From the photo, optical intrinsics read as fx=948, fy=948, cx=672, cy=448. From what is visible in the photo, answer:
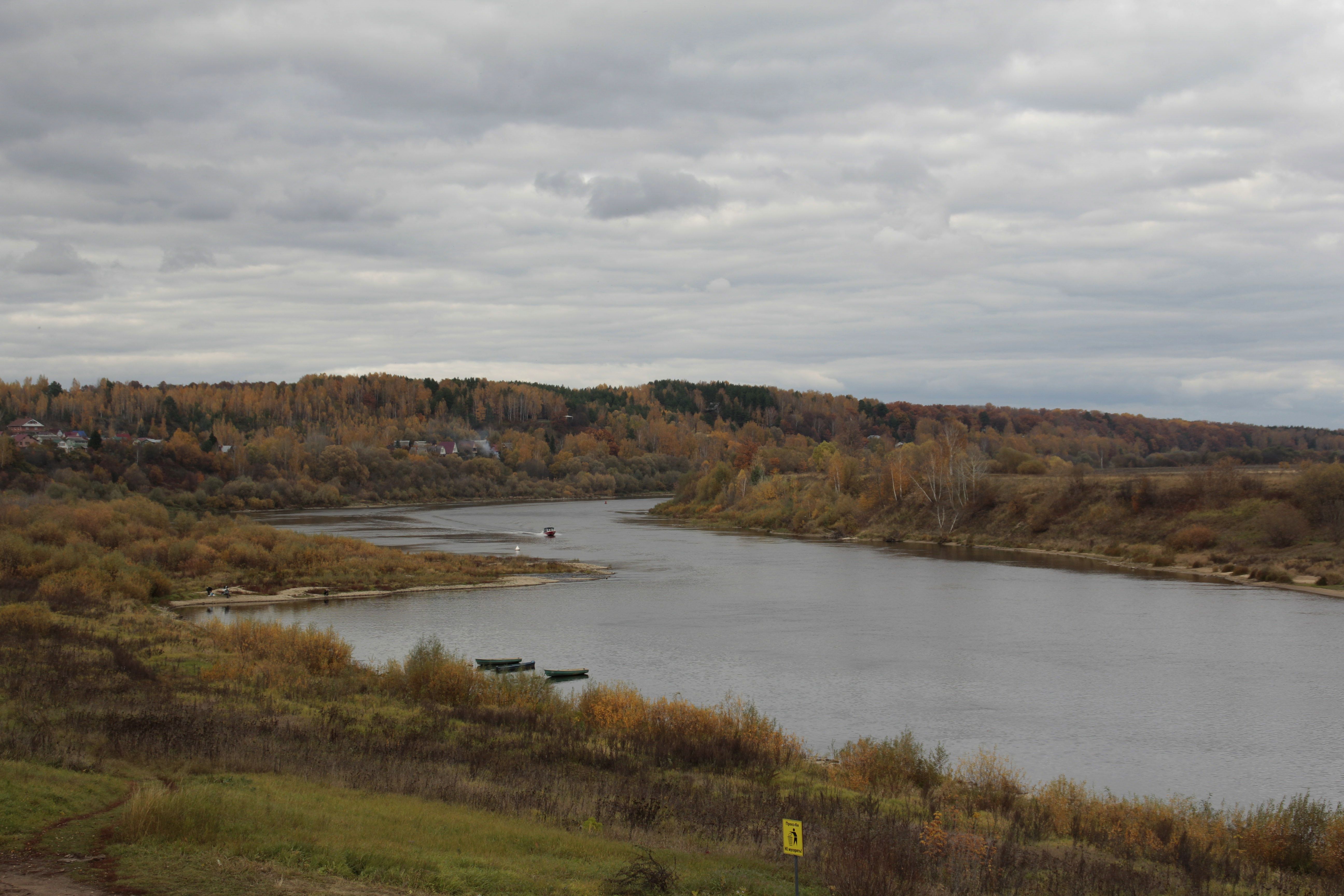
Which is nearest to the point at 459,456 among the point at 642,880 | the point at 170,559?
the point at 170,559

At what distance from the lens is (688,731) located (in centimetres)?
1811

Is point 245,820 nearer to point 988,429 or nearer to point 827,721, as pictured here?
point 827,721

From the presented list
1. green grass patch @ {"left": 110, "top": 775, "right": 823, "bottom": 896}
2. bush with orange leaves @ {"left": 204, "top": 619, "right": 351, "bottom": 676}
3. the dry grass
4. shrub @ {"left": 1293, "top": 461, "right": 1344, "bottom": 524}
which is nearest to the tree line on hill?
shrub @ {"left": 1293, "top": 461, "right": 1344, "bottom": 524}

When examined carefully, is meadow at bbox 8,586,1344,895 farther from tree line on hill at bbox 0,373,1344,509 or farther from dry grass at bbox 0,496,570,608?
tree line on hill at bbox 0,373,1344,509

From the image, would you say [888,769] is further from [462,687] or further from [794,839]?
[462,687]

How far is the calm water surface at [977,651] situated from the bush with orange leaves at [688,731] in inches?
75.4

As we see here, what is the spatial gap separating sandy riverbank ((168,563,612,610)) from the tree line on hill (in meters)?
36.8

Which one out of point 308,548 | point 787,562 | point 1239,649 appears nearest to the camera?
point 1239,649

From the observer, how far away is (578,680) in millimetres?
26156

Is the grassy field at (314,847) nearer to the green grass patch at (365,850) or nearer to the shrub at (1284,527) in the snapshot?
the green grass patch at (365,850)

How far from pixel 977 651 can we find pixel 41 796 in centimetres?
2721

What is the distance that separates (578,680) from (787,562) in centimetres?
3692

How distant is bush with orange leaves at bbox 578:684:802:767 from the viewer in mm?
16797

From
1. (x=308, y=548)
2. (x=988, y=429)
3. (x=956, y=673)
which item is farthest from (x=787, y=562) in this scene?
(x=988, y=429)
